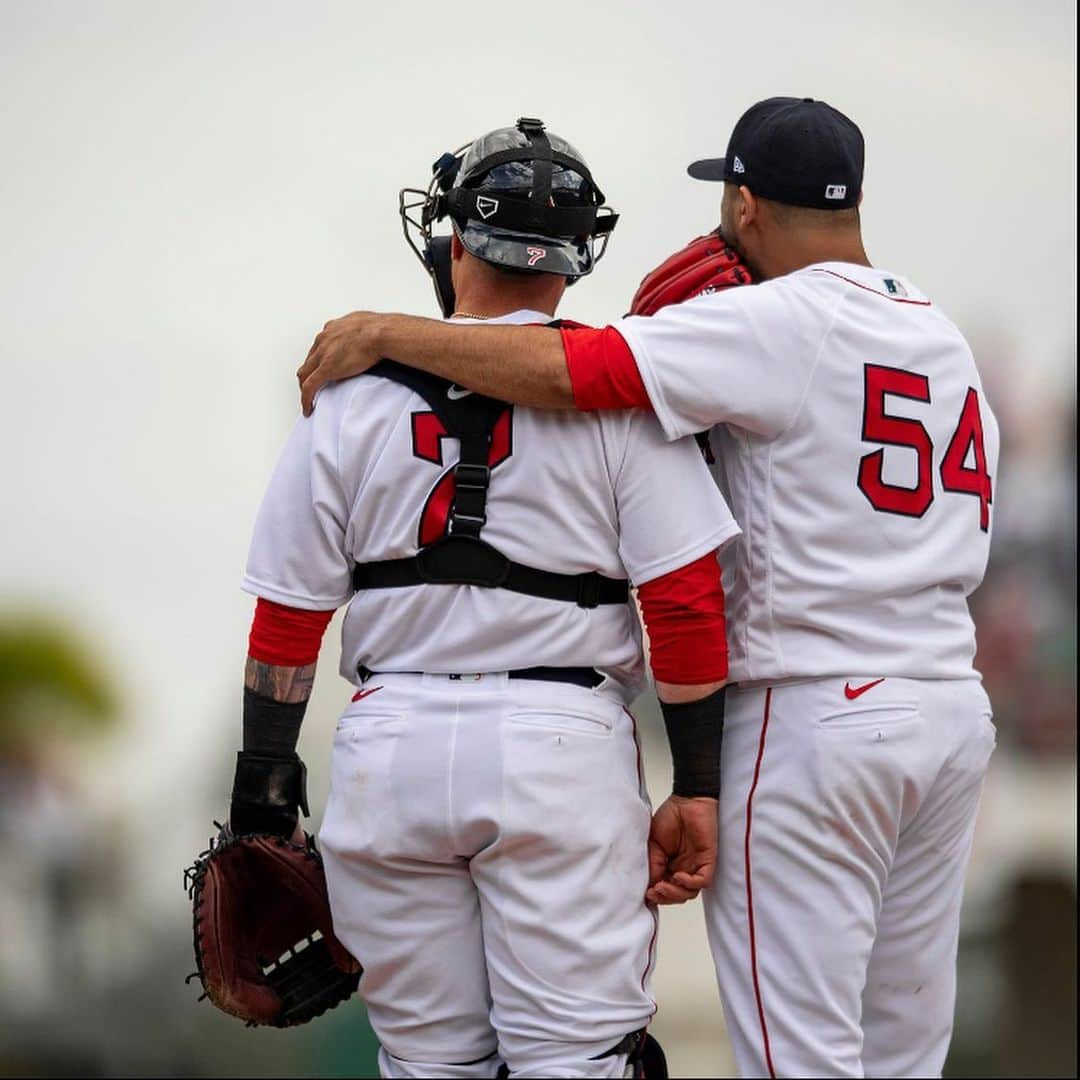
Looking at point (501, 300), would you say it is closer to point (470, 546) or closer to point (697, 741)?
point (470, 546)

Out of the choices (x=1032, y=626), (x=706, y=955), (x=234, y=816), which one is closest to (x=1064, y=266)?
(x=1032, y=626)

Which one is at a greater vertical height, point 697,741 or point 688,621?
point 688,621

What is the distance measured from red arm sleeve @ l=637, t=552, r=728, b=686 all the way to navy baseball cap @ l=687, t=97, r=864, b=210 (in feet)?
1.86

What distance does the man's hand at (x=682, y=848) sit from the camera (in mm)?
2148

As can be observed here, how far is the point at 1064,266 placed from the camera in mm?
4566

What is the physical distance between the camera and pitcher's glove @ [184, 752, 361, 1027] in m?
2.28

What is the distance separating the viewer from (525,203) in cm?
216

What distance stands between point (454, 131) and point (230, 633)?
4.55 feet

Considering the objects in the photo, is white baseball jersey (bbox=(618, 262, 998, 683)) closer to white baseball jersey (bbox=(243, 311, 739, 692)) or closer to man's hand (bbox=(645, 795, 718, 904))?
white baseball jersey (bbox=(243, 311, 739, 692))

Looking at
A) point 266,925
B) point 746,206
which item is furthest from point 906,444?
point 266,925

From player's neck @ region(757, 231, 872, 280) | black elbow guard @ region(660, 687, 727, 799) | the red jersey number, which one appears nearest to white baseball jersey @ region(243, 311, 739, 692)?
the red jersey number

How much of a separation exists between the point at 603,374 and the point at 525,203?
0.29m

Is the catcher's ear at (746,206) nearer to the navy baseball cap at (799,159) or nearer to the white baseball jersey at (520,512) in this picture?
the navy baseball cap at (799,159)

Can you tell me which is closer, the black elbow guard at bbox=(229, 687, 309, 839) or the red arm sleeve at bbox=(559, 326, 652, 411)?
the red arm sleeve at bbox=(559, 326, 652, 411)
